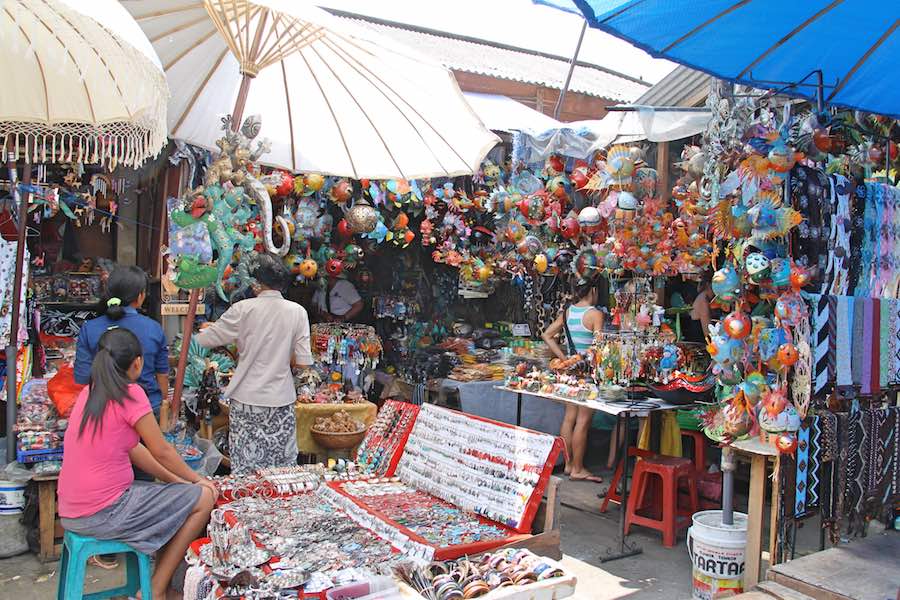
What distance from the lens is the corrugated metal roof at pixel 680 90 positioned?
630cm

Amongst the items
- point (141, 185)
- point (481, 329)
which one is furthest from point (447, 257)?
point (141, 185)

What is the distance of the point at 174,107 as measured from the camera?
4.84m

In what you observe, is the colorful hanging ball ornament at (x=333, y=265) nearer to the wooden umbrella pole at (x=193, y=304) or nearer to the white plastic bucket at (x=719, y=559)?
the wooden umbrella pole at (x=193, y=304)

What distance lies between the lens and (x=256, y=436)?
4.27 metres

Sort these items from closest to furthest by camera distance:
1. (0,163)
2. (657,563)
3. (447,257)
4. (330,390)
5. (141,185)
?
1. (657,563)
2. (0,163)
3. (330,390)
4. (141,185)
5. (447,257)

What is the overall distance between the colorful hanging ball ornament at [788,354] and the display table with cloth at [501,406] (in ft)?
10.6

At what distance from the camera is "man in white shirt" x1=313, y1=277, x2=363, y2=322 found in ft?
24.8

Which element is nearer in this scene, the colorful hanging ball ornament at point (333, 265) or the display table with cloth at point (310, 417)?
the display table with cloth at point (310, 417)

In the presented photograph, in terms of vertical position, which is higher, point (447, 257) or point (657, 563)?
point (447, 257)

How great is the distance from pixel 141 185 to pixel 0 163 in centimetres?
122

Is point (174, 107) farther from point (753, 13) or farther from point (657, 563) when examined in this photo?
point (657, 563)

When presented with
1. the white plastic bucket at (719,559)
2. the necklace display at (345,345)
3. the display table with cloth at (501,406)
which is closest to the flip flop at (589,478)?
the display table with cloth at (501,406)

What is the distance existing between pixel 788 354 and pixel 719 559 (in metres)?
1.14

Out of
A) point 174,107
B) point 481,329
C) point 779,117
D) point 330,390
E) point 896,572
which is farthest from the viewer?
point 481,329
